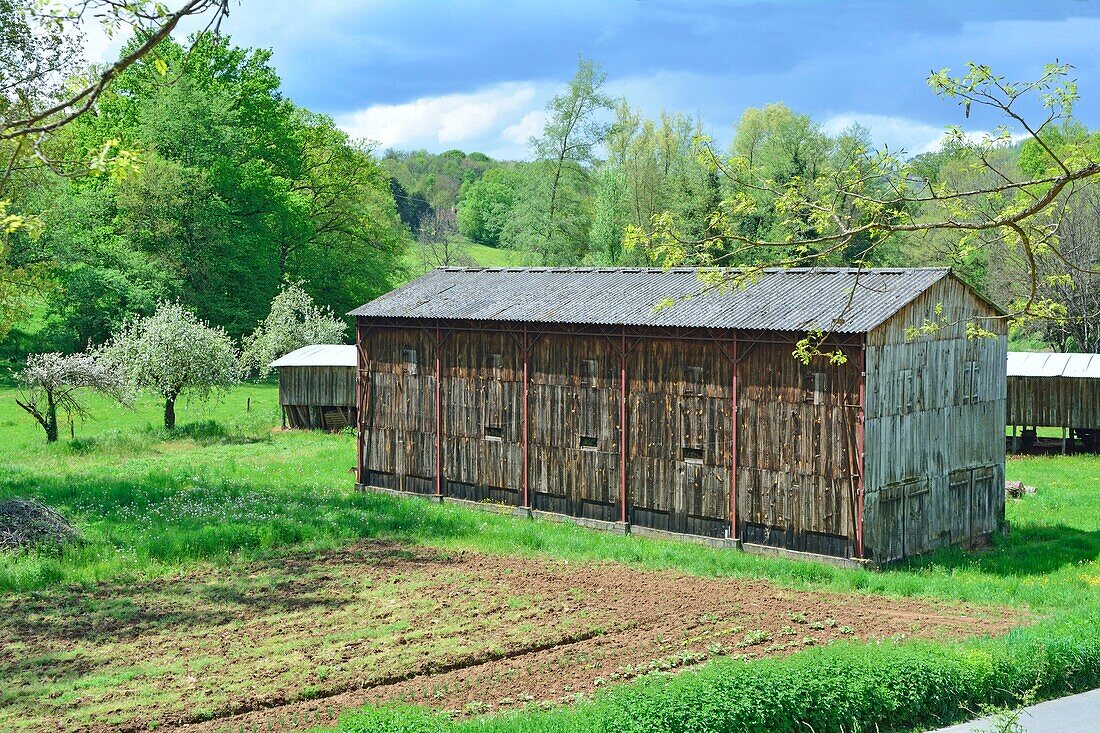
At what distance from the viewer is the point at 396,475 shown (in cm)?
3194

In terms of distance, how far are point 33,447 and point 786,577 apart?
1076 inches

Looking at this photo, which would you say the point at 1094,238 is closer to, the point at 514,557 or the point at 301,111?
the point at 514,557

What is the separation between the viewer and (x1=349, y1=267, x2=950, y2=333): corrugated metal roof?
23.6 m

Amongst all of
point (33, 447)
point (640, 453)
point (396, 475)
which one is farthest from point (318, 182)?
point (640, 453)

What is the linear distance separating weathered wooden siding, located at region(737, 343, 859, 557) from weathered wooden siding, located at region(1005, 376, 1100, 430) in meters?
19.2

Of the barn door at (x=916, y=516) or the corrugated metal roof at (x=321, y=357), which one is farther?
the corrugated metal roof at (x=321, y=357)

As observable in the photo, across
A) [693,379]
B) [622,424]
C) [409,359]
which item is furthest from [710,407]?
[409,359]

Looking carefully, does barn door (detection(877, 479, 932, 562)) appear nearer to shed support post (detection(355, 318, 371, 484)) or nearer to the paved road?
the paved road

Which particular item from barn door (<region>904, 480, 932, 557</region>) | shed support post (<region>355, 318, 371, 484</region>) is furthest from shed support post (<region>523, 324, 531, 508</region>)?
barn door (<region>904, 480, 932, 557</region>)

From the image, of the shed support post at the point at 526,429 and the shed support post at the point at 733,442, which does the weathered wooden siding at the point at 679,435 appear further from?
the shed support post at the point at 526,429

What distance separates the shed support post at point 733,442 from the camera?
80.4 feet

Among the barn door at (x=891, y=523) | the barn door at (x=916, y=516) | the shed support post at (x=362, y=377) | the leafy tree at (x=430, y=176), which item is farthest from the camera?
the leafy tree at (x=430, y=176)

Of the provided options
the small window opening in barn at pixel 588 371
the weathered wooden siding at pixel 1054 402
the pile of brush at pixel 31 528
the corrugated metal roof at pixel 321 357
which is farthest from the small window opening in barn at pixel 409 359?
the weathered wooden siding at pixel 1054 402

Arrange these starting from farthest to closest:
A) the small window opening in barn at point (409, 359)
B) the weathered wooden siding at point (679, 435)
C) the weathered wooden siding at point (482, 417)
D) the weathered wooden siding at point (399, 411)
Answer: the small window opening in barn at point (409, 359)
the weathered wooden siding at point (399, 411)
the weathered wooden siding at point (482, 417)
the weathered wooden siding at point (679, 435)
